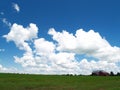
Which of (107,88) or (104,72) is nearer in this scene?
(107,88)

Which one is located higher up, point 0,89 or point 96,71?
point 96,71

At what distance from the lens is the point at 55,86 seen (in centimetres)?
4800

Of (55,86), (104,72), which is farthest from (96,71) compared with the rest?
(55,86)

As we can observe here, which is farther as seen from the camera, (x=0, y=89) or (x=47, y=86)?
(x=47, y=86)

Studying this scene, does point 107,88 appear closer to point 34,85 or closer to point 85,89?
point 85,89

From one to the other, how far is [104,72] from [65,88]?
204 feet

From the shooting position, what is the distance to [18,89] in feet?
148

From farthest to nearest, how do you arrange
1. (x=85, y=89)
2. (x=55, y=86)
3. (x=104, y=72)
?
(x=104, y=72), (x=55, y=86), (x=85, y=89)

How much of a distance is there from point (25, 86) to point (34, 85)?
70.0 inches

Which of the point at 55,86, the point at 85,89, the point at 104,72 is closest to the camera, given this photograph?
the point at 85,89

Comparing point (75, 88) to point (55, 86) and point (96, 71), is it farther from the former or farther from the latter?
point (96, 71)

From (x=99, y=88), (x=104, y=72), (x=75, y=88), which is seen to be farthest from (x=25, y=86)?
(x=104, y=72)

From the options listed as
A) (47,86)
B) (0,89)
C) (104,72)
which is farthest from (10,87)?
(104,72)

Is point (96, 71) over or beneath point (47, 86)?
over
